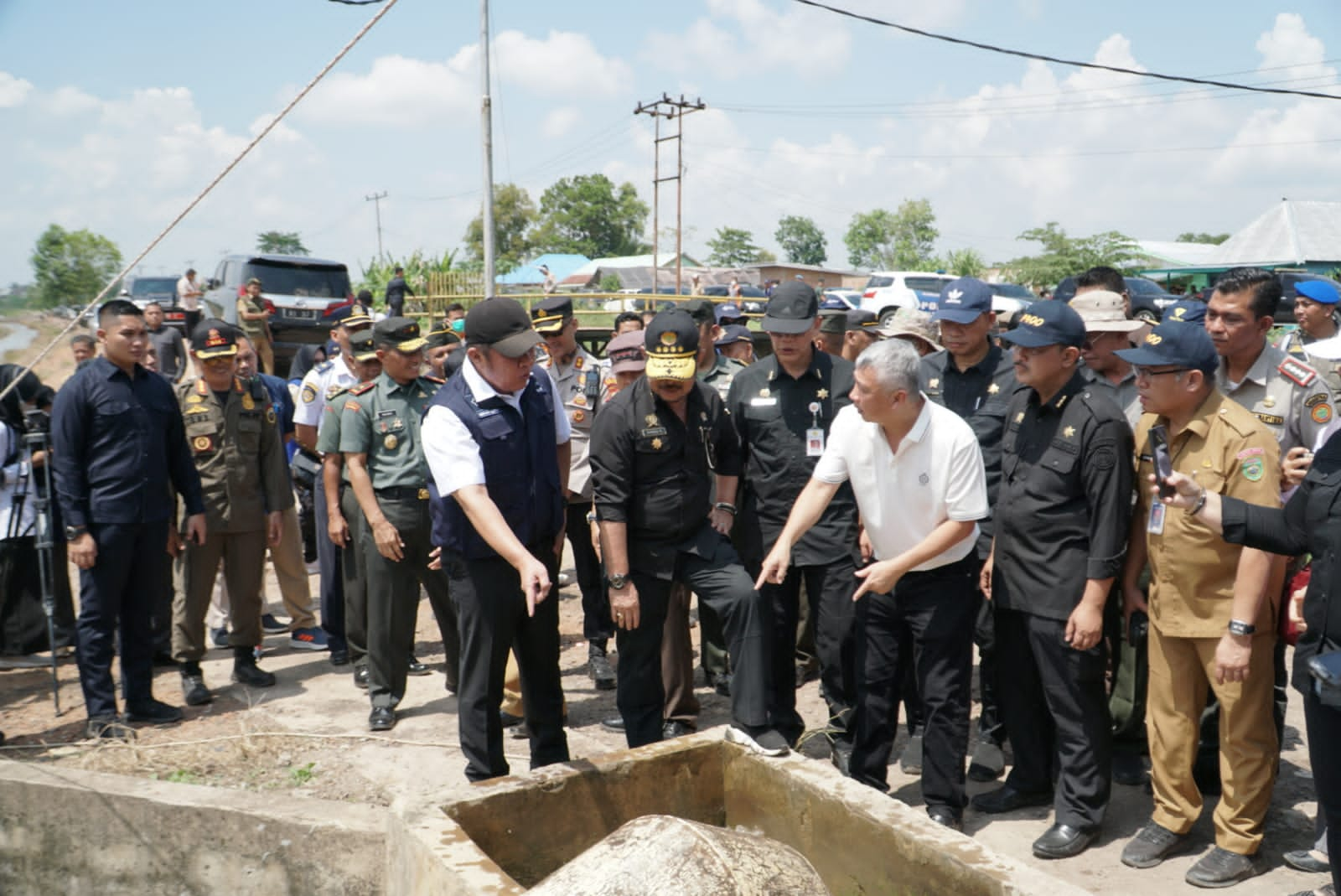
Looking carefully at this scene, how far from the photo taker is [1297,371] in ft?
13.3

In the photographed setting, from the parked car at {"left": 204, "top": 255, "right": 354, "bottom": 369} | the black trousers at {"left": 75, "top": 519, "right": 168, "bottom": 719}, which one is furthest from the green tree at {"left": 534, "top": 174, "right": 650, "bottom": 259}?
the black trousers at {"left": 75, "top": 519, "right": 168, "bottom": 719}

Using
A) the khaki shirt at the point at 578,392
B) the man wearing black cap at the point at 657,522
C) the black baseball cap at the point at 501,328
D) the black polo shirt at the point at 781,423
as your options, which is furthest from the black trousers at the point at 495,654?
the khaki shirt at the point at 578,392

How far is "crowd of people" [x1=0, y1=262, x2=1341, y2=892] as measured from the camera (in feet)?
11.6

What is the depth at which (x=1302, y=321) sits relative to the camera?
570 centimetres

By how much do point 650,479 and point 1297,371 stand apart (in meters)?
2.57

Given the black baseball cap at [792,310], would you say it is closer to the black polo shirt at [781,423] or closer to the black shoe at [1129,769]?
the black polo shirt at [781,423]

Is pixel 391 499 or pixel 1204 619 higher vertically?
pixel 391 499

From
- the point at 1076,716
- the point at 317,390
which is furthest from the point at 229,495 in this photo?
the point at 1076,716

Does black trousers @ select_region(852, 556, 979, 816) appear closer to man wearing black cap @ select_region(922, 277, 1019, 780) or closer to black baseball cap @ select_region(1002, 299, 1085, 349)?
man wearing black cap @ select_region(922, 277, 1019, 780)

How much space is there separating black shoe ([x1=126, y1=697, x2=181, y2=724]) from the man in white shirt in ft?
10.8

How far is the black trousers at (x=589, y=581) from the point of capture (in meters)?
6.00

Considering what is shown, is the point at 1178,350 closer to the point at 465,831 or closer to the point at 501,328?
the point at 501,328

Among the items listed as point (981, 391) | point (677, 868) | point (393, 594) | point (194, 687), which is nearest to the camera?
point (677, 868)

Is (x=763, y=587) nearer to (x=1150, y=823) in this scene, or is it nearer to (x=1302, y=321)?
(x=1150, y=823)
